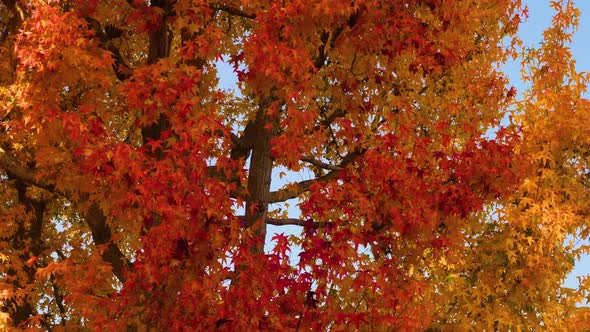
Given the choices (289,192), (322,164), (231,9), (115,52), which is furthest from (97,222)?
(231,9)

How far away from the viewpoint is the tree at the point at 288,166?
9.33 metres

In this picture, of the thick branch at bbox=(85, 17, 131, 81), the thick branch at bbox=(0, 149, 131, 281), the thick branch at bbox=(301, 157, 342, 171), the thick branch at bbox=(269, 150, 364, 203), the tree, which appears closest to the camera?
the tree

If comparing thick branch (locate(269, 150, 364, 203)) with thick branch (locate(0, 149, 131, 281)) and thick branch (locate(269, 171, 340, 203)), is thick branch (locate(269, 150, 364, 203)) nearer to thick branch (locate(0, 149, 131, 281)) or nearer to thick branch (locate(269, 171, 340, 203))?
thick branch (locate(269, 171, 340, 203))

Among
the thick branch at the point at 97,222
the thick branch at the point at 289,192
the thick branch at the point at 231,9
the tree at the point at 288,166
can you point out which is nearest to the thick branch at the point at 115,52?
the tree at the point at 288,166

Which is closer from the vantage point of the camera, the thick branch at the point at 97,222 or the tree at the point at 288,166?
the tree at the point at 288,166

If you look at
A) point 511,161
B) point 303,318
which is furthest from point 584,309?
point 303,318

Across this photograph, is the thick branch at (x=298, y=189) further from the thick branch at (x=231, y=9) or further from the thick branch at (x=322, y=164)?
the thick branch at (x=231, y=9)

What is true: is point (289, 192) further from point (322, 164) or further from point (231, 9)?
point (231, 9)

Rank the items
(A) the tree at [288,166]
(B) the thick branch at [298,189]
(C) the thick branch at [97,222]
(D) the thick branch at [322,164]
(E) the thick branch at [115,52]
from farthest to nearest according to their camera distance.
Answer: (B) the thick branch at [298,189], (D) the thick branch at [322,164], (C) the thick branch at [97,222], (E) the thick branch at [115,52], (A) the tree at [288,166]

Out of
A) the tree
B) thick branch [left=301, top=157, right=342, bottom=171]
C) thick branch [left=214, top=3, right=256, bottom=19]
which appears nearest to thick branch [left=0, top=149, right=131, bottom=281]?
the tree

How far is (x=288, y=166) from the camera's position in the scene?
Answer: 34.2 feet

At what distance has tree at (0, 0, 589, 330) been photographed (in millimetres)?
9328

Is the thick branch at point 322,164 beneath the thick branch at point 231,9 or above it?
beneath

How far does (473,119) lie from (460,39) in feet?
5.61
